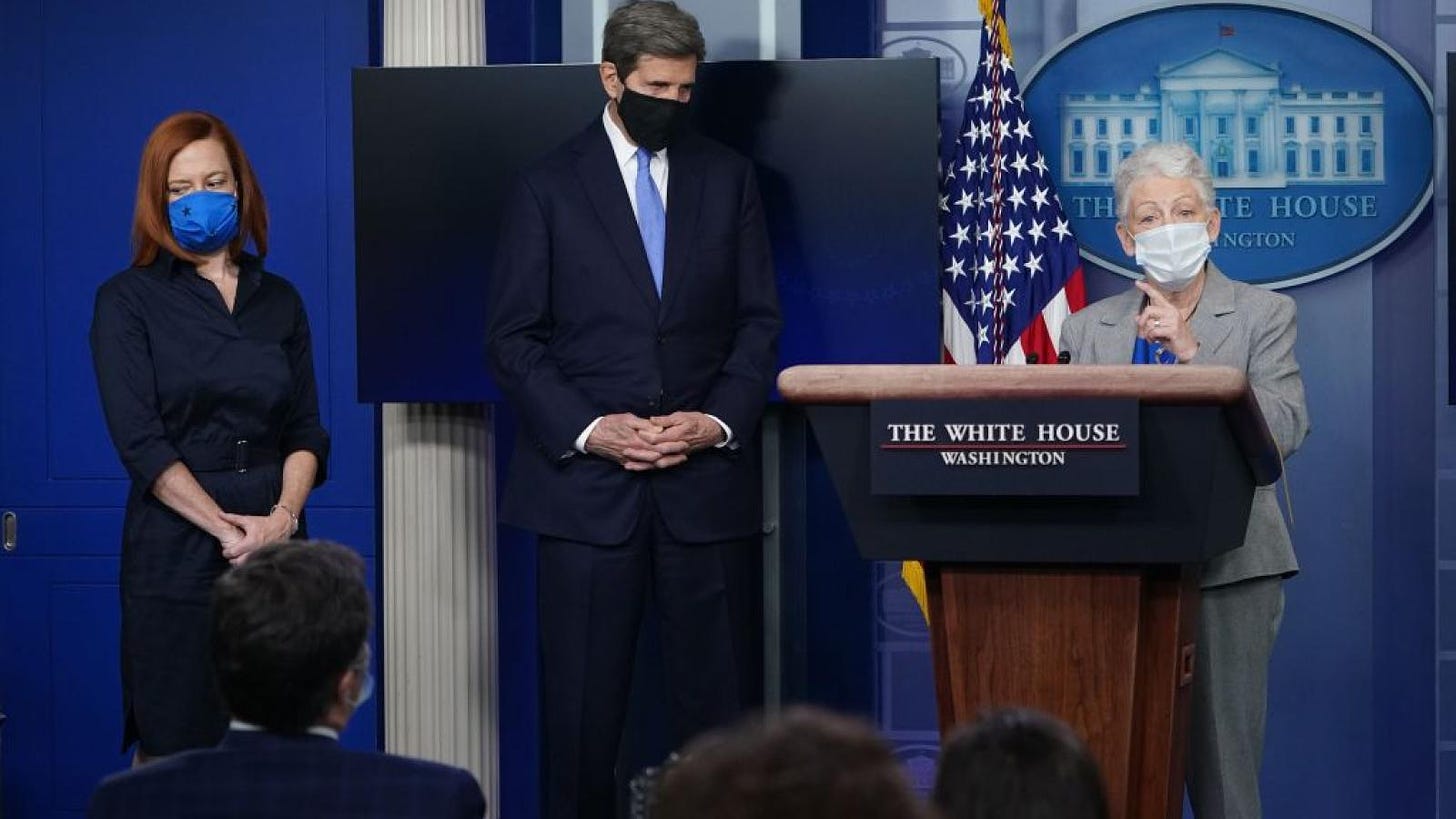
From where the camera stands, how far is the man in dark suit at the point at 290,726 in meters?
1.95

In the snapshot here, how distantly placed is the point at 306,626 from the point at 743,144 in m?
2.46

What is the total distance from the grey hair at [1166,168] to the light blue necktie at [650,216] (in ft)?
3.22

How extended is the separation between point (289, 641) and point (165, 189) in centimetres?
189

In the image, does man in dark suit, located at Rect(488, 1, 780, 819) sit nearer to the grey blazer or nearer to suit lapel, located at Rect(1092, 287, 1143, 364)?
suit lapel, located at Rect(1092, 287, 1143, 364)

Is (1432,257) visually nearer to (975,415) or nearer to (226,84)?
(975,415)

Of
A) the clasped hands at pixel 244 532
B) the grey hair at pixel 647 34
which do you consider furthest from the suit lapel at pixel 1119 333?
the clasped hands at pixel 244 532

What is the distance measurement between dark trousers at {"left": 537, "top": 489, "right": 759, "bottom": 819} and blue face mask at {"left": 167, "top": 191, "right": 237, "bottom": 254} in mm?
872

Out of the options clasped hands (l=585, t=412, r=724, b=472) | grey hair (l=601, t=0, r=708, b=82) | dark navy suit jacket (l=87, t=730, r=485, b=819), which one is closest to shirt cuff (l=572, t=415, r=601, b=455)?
clasped hands (l=585, t=412, r=724, b=472)

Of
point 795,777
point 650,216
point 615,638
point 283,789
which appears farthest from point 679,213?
Result: point 795,777

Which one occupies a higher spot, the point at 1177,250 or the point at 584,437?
the point at 1177,250

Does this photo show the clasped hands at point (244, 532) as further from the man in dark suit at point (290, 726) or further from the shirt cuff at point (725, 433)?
the man in dark suit at point (290, 726)

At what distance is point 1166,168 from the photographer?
10.8 feet

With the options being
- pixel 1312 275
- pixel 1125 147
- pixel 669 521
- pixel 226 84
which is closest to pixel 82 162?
pixel 226 84

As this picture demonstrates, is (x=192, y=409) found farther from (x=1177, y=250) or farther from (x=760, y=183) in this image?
(x=1177, y=250)
